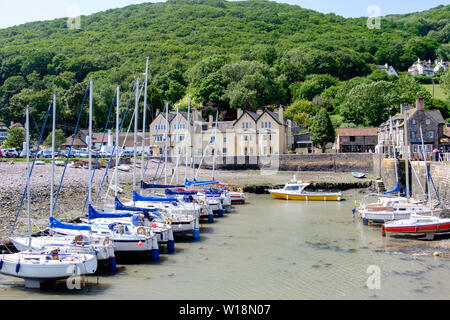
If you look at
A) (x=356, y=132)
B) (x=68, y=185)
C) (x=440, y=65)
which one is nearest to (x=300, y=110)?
(x=356, y=132)

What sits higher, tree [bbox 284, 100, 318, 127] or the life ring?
tree [bbox 284, 100, 318, 127]

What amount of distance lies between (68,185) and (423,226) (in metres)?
28.5

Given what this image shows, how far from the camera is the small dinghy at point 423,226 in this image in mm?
24781

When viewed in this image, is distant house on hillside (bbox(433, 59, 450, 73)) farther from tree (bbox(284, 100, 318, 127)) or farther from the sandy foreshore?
the sandy foreshore

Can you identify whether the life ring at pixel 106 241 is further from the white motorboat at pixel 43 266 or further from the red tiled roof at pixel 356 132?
the red tiled roof at pixel 356 132

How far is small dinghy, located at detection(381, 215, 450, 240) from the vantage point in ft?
81.3

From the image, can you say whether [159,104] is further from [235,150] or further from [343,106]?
[343,106]

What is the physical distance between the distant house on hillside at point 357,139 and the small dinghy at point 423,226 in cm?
4849

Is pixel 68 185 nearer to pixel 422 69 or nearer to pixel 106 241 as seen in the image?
pixel 106 241

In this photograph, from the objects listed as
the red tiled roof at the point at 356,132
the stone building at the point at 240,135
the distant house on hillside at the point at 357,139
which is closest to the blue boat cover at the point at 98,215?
the stone building at the point at 240,135

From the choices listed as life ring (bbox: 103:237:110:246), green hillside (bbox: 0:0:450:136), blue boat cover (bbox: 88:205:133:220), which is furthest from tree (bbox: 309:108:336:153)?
life ring (bbox: 103:237:110:246)

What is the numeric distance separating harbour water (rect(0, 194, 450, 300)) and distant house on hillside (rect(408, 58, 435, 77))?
133 m

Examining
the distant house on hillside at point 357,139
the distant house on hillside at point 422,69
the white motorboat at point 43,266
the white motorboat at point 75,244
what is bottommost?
the white motorboat at point 43,266
